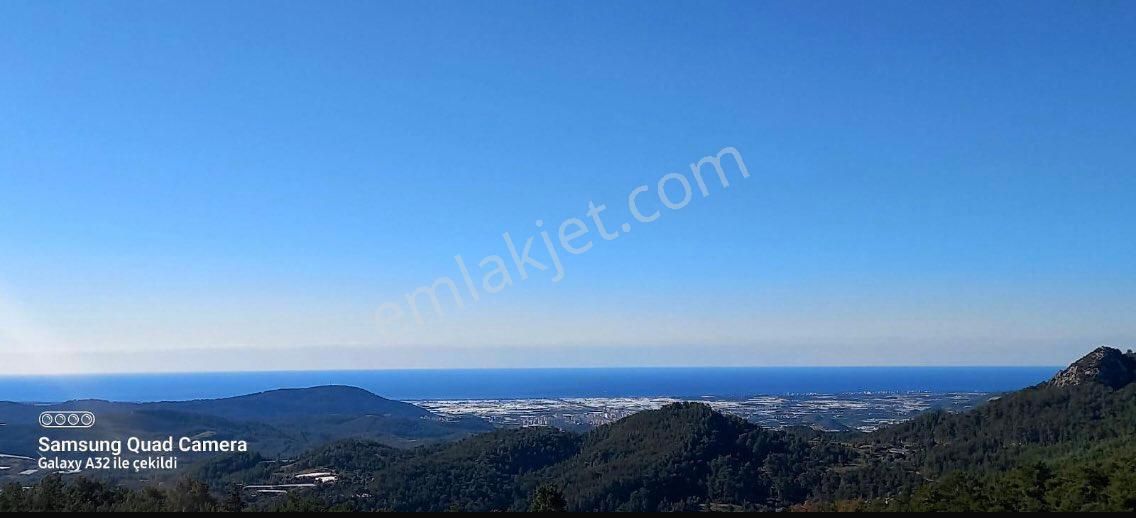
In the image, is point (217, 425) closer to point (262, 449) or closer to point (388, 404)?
point (262, 449)

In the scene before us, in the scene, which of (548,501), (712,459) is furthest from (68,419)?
(712,459)

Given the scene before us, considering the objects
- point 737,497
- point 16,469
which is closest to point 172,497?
point 16,469

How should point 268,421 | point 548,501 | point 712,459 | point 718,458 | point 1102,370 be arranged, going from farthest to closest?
point 268,421 < point 1102,370 < point 712,459 < point 718,458 < point 548,501

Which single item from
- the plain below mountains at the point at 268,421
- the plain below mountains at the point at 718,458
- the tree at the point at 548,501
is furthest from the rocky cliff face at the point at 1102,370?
the plain below mountains at the point at 268,421

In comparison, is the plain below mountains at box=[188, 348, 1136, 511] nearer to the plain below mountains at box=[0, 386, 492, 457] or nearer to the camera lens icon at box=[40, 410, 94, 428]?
the camera lens icon at box=[40, 410, 94, 428]

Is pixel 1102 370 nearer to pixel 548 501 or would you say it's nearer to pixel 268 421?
pixel 548 501
